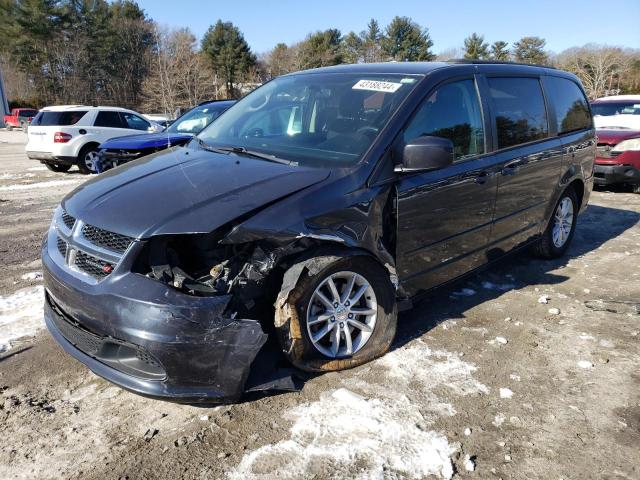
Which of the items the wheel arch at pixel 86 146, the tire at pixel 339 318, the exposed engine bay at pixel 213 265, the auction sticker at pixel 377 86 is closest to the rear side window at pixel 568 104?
the auction sticker at pixel 377 86

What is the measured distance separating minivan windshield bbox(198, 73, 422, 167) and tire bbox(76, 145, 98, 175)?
9.58 meters

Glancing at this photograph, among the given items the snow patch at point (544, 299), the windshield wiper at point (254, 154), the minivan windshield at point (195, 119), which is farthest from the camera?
the minivan windshield at point (195, 119)

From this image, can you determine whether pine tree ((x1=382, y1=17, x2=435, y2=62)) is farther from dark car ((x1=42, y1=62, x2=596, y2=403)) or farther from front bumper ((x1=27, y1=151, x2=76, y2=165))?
dark car ((x1=42, y1=62, x2=596, y2=403))

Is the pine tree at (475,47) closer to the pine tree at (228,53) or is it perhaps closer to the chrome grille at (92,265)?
the pine tree at (228,53)

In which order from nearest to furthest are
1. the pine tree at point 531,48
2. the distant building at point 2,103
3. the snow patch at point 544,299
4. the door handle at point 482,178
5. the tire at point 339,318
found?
the tire at point 339,318
the door handle at point 482,178
the snow patch at point 544,299
the distant building at point 2,103
the pine tree at point 531,48

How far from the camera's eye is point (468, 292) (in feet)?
15.1

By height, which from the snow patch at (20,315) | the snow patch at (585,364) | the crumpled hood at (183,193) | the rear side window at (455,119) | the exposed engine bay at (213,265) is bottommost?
the snow patch at (585,364)

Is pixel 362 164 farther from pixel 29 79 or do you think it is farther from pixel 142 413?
pixel 29 79

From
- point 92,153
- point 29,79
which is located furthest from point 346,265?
point 29,79

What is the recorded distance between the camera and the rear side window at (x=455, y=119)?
11.3 feet

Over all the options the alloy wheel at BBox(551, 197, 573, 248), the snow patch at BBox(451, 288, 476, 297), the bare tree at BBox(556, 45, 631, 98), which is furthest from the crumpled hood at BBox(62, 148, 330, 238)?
the bare tree at BBox(556, 45, 631, 98)

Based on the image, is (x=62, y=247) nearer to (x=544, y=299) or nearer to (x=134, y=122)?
(x=544, y=299)

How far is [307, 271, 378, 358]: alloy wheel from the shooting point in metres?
3.02

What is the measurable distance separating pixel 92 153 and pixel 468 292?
10.9 m
